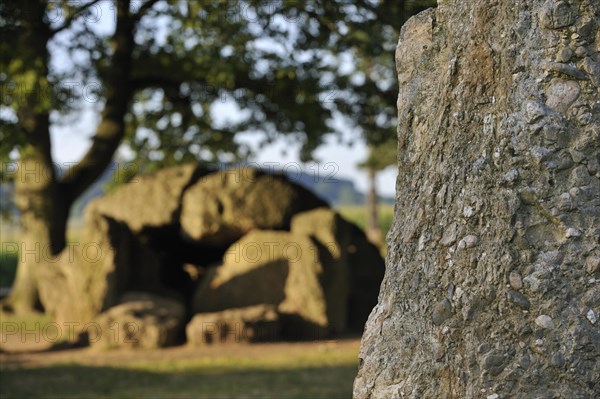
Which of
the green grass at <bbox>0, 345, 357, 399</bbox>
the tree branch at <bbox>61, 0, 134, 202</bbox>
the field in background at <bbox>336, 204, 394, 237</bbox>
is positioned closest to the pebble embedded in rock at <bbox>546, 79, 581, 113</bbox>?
the green grass at <bbox>0, 345, 357, 399</bbox>

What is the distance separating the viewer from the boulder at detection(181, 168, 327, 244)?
14750mm

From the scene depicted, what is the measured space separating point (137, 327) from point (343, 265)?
365 cm

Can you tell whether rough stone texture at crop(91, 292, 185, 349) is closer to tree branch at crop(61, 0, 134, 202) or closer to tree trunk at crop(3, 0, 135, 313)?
tree trunk at crop(3, 0, 135, 313)

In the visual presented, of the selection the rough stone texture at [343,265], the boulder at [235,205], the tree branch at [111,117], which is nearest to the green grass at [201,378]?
the rough stone texture at [343,265]

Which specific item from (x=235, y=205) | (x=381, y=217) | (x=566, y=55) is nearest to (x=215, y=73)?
(x=235, y=205)

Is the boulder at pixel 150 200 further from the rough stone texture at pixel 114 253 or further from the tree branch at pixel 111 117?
the tree branch at pixel 111 117

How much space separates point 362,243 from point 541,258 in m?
12.8

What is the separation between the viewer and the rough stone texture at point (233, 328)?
1298 centimetres

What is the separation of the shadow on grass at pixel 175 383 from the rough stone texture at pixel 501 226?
5.84 metres

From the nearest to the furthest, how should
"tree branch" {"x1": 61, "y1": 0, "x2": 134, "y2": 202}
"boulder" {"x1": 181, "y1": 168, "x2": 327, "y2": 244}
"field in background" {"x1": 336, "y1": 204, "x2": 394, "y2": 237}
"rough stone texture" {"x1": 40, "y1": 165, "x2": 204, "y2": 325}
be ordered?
1. "rough stone texture" {"x1": 40, "y1": 165, "x2": 204, "y2": 325}
2. "boulder" {"x1": 181, "y1": 168, "x2": 327, "y2": 244}
3. "tree branch" {"x1": 61, "y1": 0, "x2": 134, "y2": 202}
4. "field in background" {"x1": 336, "y1": 204, "x2": 394, "y2": 237}

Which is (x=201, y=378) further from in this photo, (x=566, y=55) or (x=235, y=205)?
(x=566, y=55)

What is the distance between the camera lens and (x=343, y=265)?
14586 millimetres

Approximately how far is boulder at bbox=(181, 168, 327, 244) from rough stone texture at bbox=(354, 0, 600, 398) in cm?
1134

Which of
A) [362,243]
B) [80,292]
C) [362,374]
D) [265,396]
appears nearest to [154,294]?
[80,292]
